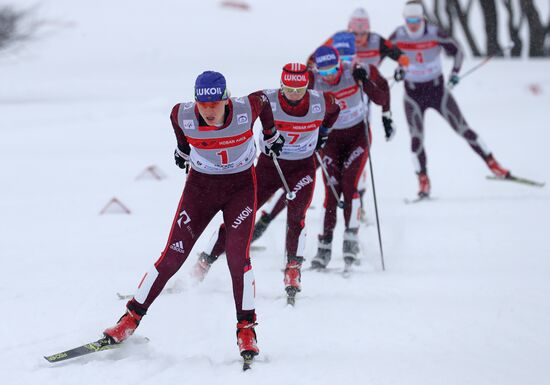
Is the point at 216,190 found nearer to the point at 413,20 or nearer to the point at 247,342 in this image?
the point at 247,342

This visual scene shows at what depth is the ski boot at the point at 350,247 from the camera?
7344 mm

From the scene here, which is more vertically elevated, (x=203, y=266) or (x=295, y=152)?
(x=295, y=152)

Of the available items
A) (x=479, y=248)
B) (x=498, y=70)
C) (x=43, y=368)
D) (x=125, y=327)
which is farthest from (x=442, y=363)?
(x=498, y=70)

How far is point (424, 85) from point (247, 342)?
6228 millimetres

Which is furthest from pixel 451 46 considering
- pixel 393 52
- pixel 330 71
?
pixel 330 71

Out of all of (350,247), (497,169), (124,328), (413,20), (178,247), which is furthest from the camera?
(413,20)

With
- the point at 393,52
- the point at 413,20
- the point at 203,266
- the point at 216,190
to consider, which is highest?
the point at 413,20

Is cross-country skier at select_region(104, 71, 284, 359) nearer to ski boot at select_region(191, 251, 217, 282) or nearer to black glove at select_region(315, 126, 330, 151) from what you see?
black glove at select_region(315, 126, 330, 151)

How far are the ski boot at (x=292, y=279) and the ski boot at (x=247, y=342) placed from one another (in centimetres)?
116

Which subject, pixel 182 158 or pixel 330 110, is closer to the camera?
pixel 182 158

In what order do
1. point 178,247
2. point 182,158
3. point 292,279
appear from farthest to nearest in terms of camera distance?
point 292,279
point 182,158
point 178,247

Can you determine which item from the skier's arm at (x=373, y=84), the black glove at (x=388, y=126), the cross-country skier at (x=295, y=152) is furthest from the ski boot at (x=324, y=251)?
the skier's arm at (x=373, y=84)

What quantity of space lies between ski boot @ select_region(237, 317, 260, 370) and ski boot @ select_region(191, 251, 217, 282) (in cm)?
173

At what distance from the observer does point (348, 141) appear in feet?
25.4
